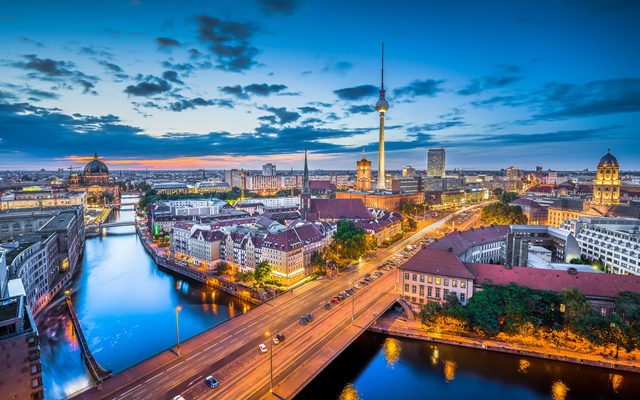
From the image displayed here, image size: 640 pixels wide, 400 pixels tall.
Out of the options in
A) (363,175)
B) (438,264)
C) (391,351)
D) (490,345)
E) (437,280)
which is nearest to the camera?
(490,345)

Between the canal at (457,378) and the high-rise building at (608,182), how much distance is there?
8598 centimetres

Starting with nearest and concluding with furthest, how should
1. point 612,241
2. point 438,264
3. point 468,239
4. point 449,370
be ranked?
1. point 449,370
2. point 438,264
3. point 612,241
4. point 468,239

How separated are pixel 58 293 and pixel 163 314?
70.0 ft

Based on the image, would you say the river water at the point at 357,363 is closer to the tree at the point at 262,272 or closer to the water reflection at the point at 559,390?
the water reflection at the point at 559,390

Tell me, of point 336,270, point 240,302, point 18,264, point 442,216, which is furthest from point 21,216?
point 442,216

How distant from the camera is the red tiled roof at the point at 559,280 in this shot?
4041 cm

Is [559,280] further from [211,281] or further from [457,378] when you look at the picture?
[211,281]

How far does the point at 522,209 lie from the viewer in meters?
112

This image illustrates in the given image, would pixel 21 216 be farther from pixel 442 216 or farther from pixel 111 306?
pixel 442 216

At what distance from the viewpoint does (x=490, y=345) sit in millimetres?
39938

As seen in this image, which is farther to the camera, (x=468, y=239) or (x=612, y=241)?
(x=468, y=239)

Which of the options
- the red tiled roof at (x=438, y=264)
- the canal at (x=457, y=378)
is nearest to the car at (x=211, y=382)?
the canal at (x=457, y=378)

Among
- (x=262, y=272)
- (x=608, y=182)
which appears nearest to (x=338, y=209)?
(x=262, y=272)

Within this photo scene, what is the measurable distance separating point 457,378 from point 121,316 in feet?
148
